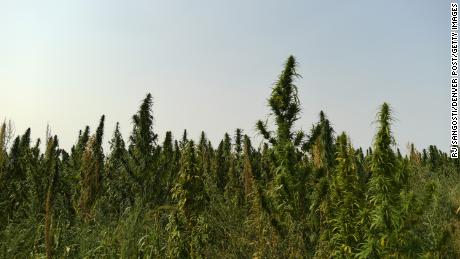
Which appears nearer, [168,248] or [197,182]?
[168,248]

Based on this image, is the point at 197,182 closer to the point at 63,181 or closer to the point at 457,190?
the point at 63,181

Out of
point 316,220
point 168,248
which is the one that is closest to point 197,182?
point 168,248

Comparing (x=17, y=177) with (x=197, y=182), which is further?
(x=17, y=177)

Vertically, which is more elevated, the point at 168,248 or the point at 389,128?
the point at 389,128

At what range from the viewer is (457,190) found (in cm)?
1124

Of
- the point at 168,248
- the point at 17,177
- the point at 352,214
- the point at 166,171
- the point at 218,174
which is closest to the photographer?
the point at 168,248

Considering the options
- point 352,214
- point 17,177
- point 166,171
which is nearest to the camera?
point 352,214

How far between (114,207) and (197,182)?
4443 millimetres

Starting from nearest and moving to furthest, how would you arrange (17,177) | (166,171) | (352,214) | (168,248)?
(168,248), (352,214), (17,177), (166,171)

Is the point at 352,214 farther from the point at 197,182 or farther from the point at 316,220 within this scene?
the point at 197,182

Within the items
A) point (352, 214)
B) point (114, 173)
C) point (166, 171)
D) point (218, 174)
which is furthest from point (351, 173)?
point (218, 174)

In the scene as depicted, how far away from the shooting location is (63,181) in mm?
9875

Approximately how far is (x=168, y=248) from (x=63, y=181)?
5.10 m

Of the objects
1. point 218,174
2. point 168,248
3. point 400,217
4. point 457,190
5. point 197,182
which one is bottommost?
point 168,248
